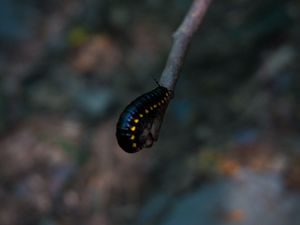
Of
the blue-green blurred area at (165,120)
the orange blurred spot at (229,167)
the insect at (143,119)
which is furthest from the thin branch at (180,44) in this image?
the orange blurred spot at (229,167)

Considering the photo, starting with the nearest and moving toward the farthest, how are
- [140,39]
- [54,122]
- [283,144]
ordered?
1. [283,144]
2. [54,122]
3. [140,39]

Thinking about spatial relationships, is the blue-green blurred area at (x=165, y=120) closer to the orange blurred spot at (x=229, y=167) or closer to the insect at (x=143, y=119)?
the orange blurred spot at (x=229, y=167)

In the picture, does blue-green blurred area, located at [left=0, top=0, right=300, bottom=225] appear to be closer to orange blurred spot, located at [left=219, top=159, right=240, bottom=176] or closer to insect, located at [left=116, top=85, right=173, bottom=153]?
orange blurred spot, located at [left=219, top=159, right=240, bottom=176]

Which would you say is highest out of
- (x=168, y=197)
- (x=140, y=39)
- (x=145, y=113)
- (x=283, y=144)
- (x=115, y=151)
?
(x=140, y=39)

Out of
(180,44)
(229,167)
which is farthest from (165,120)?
(180,44)

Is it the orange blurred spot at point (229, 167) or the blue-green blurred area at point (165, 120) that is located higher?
the blue-green blurred area at point (165, 120)

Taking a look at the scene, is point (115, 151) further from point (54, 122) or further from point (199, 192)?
point (199, 192)

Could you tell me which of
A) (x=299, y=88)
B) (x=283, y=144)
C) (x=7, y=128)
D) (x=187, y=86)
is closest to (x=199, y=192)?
(x=283, y=144)

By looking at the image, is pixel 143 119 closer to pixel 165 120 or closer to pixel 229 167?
pixel 229 167
